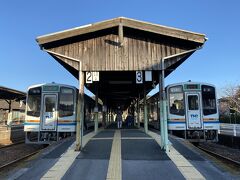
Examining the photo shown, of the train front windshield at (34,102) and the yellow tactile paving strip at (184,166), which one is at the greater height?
the train front windshield at (34,102)

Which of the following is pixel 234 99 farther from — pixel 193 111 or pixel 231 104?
pixel 193 111

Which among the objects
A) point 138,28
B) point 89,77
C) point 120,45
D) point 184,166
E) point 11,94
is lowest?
point 184,166

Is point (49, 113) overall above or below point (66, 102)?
below

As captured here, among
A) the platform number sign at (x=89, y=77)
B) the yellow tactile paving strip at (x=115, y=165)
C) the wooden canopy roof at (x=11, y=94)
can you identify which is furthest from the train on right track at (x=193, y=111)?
the wooden canopy roof at (x=11, y=94)

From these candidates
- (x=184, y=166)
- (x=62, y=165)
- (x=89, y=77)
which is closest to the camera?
(x=184, y=166)

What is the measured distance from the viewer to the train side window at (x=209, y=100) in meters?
13.5

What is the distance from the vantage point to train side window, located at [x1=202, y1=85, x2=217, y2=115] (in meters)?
13.5

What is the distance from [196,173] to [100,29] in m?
5.37

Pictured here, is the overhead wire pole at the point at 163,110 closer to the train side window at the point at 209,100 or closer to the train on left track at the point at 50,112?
the train side window at the point at 209,100

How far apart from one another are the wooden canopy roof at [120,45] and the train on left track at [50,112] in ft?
14.4

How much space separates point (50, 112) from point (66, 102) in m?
0.90

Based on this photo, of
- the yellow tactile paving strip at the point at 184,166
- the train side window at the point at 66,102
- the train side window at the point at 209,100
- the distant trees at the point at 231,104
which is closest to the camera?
the yellow tactile paving strip at the point at 184,166

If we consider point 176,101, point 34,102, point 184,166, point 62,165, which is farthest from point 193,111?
point 62,165

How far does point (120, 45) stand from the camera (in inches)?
369
